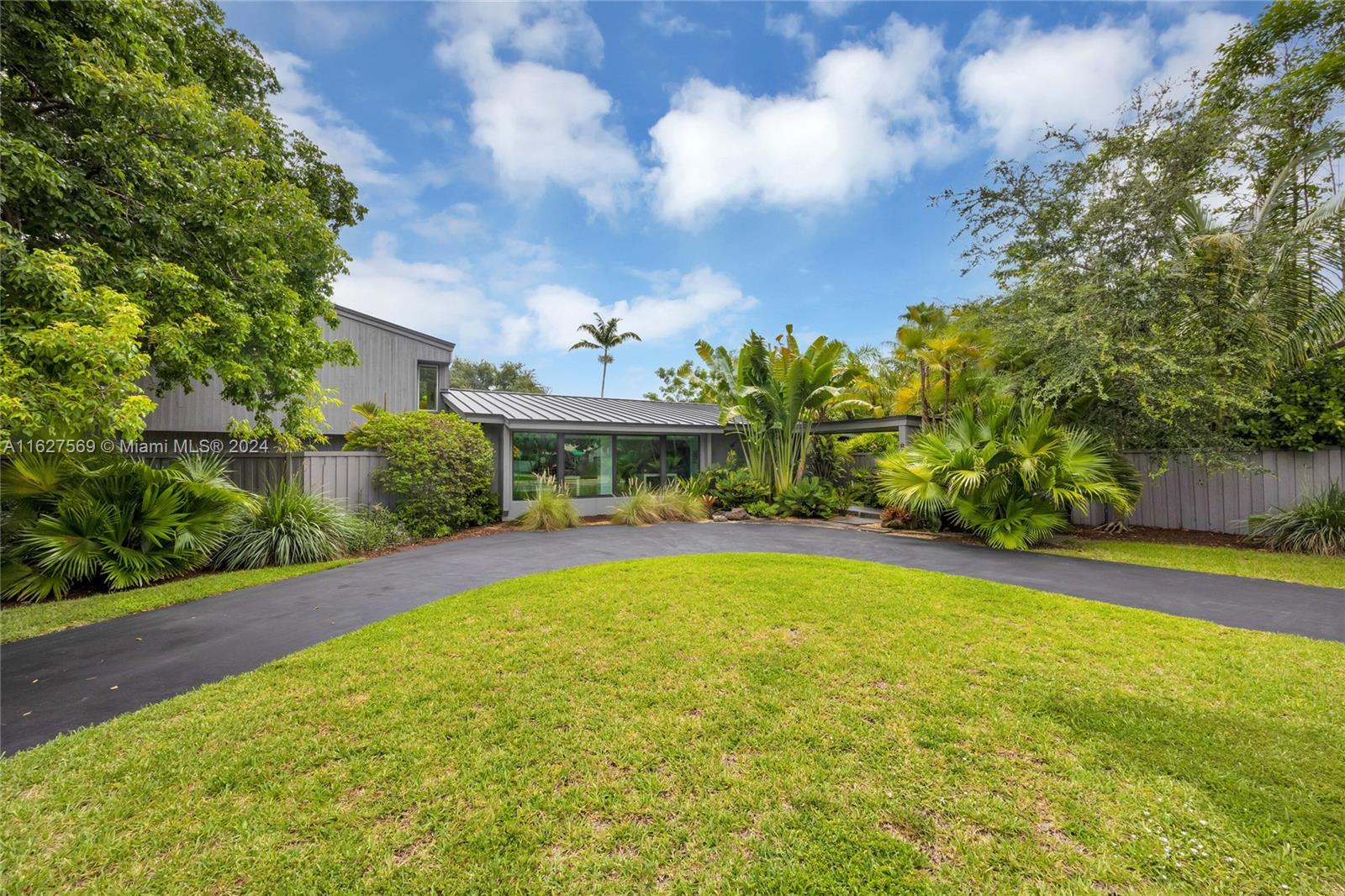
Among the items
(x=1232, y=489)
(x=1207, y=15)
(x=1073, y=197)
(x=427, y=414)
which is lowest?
(x=1232, y=489)

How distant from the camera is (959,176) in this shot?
10391 millimetres

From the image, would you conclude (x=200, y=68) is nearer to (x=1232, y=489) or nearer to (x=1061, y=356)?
(x=1061, y=356)

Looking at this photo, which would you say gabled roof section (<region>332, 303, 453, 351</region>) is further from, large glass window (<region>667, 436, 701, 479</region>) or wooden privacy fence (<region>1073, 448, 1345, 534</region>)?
wooden privacy fence (<region>1073, 448, 1345, 534</region>)

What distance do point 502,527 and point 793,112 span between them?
11.1m

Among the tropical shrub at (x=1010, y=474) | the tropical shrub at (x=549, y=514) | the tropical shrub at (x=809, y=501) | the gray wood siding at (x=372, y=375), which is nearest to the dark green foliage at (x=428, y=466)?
the tropical shrub at (x=549, y=514)

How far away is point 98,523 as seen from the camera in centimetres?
572

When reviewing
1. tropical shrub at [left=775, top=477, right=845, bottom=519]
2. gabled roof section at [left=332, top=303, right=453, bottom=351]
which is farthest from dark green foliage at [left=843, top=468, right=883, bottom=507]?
gabled roof section at [left=332, top=303, right=453, bottom=351]

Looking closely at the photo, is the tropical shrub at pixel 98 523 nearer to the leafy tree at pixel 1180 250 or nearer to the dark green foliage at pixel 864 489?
the leafy tree at pixel 1180 250

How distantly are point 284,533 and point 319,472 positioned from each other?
5.94ft

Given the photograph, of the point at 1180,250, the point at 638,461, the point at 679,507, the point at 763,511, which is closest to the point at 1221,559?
the point at 1180,250

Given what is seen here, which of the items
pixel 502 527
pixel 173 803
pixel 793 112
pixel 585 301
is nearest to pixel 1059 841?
pixel 173 803

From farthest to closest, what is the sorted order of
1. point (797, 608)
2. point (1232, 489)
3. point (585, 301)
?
point (585, 301), point (1232, 489), point (797, 608)

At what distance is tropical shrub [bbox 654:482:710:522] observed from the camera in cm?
1216

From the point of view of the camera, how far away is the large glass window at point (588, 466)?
13.3 meters
